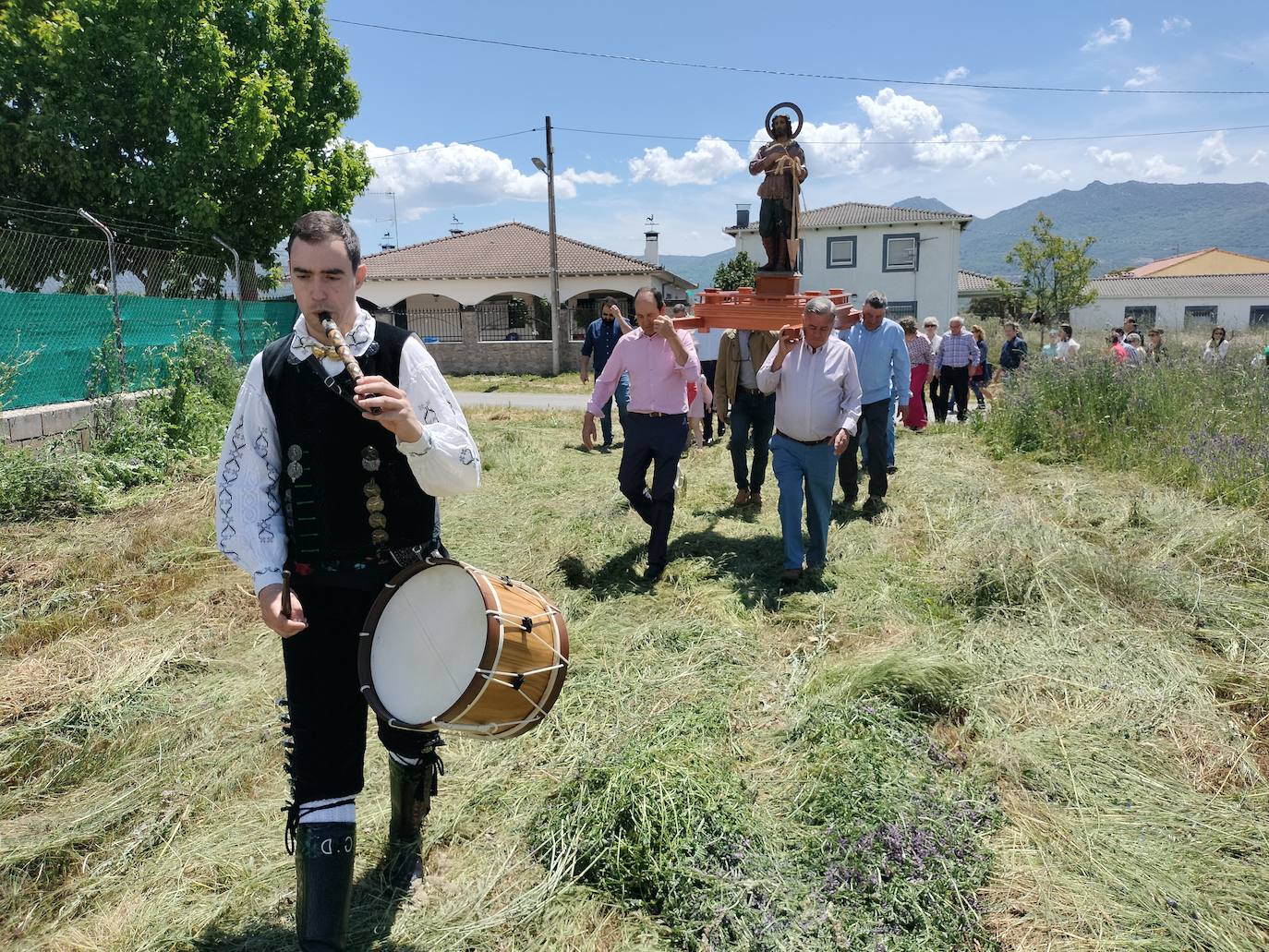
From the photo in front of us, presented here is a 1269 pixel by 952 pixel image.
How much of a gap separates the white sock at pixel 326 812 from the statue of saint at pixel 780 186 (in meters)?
6.08

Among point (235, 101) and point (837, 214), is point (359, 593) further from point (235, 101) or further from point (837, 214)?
point (837, 214)

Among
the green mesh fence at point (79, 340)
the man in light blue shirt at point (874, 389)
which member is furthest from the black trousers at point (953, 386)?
the green mesh fence at point (79, 340)

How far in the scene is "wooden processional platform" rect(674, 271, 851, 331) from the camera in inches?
271

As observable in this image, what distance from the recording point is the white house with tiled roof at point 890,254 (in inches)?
1391

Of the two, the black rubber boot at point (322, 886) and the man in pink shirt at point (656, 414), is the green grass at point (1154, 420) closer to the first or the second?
the man in pink shirt at point (656, 414)

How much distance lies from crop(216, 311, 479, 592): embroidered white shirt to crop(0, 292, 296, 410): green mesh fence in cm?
694

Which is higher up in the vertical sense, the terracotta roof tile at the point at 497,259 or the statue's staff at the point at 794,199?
the terracotta roof tile at the point at 497,259

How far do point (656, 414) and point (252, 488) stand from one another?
12.3ft

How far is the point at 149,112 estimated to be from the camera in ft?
53.8

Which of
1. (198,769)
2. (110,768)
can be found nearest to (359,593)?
(198,769)

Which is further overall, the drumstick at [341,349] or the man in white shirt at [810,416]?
the man in white shirt at [810,416]

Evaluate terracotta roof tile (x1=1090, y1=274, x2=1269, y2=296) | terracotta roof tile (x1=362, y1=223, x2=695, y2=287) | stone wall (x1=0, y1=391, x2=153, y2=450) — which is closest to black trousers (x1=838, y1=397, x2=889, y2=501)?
stone wall (x1=0, y1=391, x2=153, y2=450)

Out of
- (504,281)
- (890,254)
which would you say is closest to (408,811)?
(504,281)

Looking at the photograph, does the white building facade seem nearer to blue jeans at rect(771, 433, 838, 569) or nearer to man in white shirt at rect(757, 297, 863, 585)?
man in white shirt at rect(757, 297, 863, 585)
